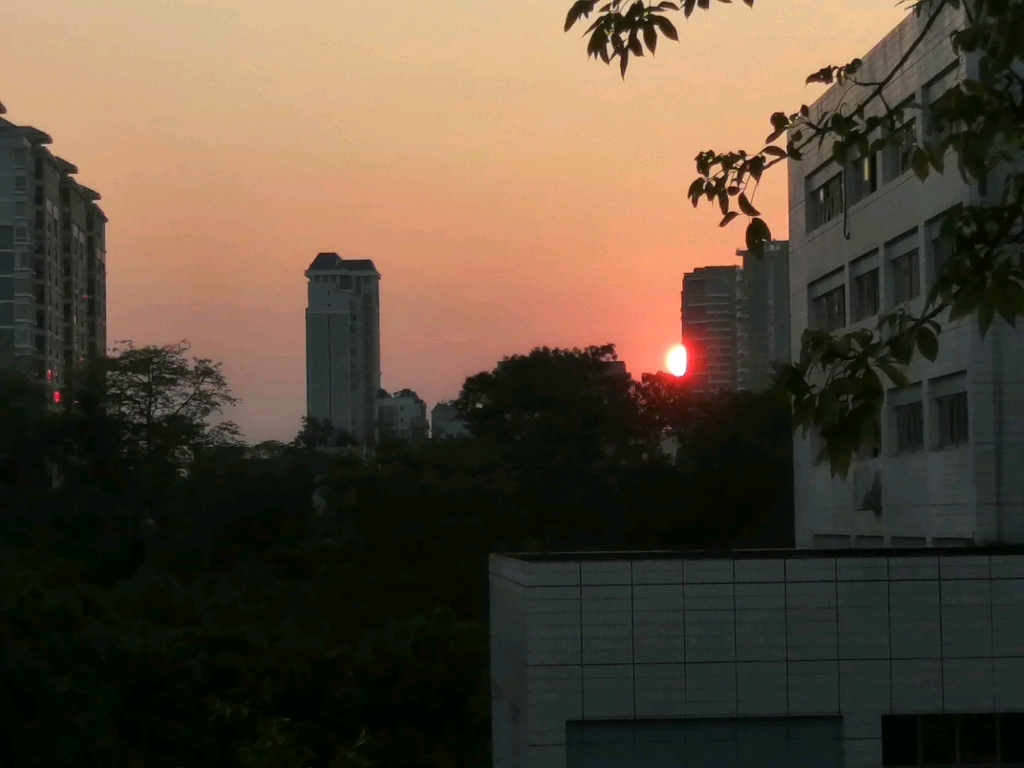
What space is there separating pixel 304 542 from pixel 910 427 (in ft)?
87.0

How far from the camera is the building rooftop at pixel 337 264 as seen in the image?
7254 inches

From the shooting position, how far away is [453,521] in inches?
1692

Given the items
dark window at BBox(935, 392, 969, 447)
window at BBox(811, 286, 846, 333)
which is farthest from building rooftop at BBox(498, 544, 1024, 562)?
window at BBox(811, 286, 846, 333)

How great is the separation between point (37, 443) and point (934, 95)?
42.2 m

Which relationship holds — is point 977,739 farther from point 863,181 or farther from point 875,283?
point 863,181

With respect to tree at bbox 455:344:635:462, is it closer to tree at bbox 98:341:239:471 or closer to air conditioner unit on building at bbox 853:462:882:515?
tree at bbox 98:341:239:471

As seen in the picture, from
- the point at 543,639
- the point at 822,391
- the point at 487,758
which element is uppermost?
the point at 822,391

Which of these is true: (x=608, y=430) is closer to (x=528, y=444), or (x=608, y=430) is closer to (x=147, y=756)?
(x=528, y=444)

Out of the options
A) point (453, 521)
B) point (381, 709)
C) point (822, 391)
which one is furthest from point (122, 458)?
point (822, 391)

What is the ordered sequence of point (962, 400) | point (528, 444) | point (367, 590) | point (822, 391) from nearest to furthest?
1. point (822, 391)
2. point (962, 400)
3. point (367, 590)
4. point (528, 444)

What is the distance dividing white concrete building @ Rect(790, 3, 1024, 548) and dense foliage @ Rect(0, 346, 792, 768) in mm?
6793

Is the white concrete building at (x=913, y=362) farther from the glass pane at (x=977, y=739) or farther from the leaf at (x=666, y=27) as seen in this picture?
the leaf at (x=666, y=27)

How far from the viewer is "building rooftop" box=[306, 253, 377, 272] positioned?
184250 millimetres

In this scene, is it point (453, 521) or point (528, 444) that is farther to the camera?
point (528, 444)
